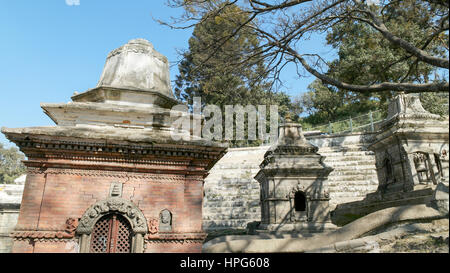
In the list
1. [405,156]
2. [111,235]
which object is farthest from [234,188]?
[111,235]

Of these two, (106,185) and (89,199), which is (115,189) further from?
(89,199)

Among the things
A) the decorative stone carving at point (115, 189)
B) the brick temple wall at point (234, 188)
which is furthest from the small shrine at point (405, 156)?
the decorative stone carving at point (115, 189)

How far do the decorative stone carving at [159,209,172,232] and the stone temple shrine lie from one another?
22mm

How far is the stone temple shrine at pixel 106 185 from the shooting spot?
21.3 feet

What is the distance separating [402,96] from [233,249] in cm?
1169

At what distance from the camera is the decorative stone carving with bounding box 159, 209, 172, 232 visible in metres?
6.93

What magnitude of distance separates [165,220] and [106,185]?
1594 mm

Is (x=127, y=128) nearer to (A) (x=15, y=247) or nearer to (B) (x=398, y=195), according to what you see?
(A) (x=15, y=247)

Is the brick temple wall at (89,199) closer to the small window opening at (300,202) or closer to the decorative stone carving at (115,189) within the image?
the decorative stone carving at (115,189)

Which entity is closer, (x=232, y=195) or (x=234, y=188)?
(x=232, y=195)

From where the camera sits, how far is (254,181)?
21.3 meters

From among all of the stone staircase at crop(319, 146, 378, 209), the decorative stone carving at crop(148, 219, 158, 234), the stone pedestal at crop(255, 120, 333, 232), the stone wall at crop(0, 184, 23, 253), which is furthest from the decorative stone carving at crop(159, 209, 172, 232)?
the stone staircase at crop(319, 146, 378, 209)

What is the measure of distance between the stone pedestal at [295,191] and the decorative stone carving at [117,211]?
6.70 meters

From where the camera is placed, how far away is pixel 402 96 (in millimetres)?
14781
